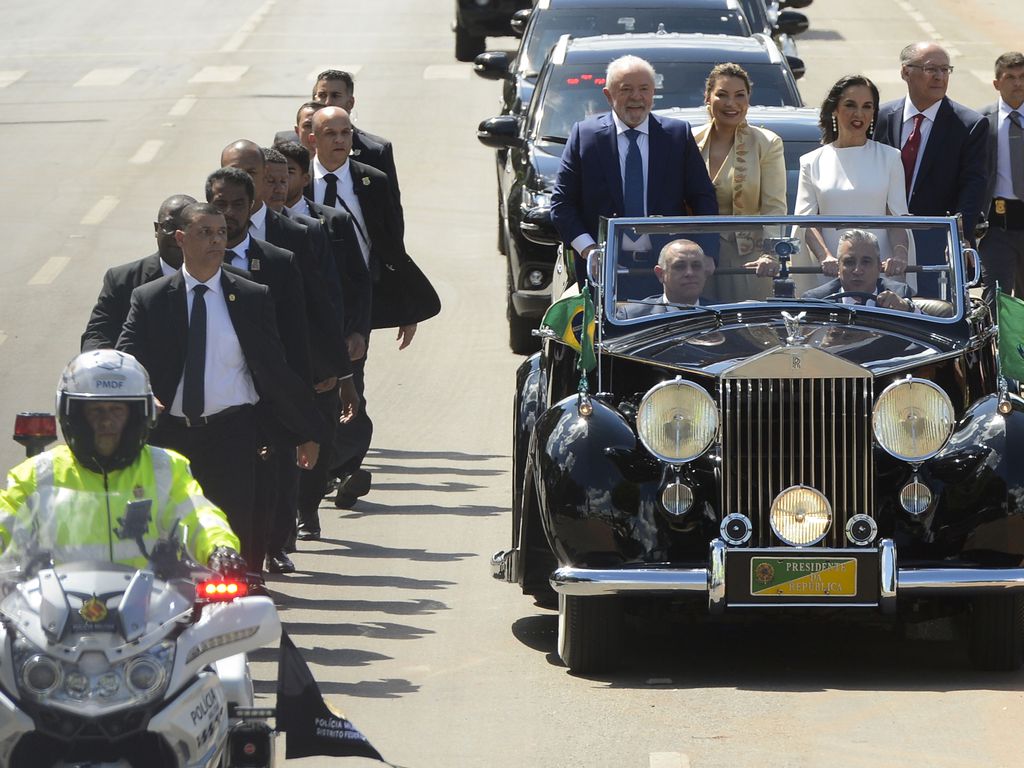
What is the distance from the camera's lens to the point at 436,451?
42.8ft

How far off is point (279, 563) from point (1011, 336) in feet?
11.5

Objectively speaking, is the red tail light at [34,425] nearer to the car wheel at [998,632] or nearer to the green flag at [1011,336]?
the car wheel at [998,632]

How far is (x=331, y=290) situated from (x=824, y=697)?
3475 millimetres

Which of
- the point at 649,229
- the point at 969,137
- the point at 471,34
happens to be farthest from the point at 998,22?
the point at 649,229

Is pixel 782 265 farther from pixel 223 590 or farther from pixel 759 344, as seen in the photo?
pixel 223 590

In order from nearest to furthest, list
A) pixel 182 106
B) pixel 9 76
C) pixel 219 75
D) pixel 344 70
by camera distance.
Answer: pixel 182 106, pixel 344 70, pixel 219 75, pixel 9 76

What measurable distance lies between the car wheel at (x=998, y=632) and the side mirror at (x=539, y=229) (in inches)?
232


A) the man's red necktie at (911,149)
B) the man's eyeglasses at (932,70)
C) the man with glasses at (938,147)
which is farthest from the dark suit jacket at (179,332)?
the man's eyeglasses at (932,70)

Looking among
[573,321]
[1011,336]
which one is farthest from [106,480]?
[1011,336]

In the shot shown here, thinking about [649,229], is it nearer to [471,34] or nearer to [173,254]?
[173,254]

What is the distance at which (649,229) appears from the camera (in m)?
9.17

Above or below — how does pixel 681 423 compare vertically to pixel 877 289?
below

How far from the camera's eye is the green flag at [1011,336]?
9.05 meters

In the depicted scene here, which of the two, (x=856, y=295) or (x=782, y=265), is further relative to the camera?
(x=782, y=265)
